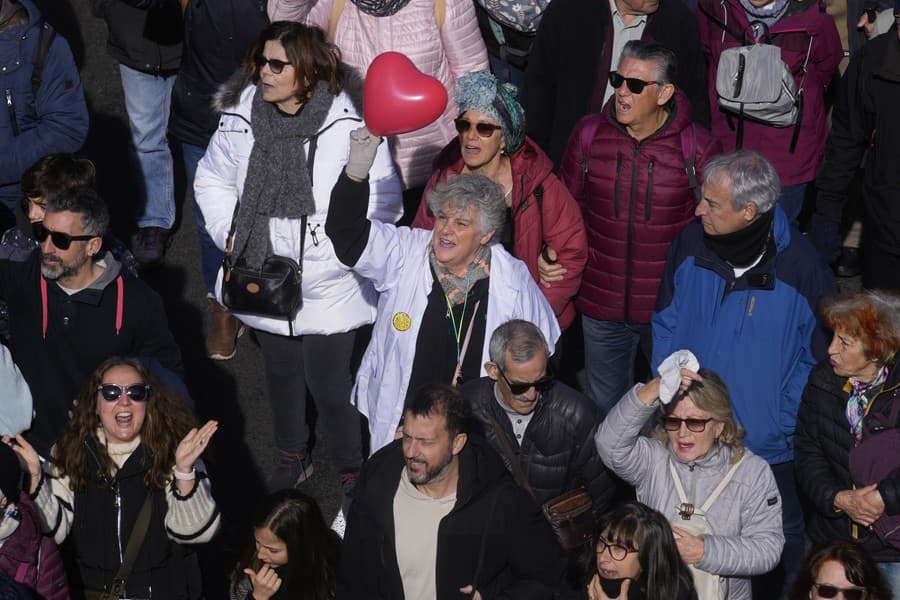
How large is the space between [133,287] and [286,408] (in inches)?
49.7

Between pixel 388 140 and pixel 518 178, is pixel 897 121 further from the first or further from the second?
pixel 388 140

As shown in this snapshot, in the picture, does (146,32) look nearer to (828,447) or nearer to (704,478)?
(704,478)

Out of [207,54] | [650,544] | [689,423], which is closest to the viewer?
[650,544]

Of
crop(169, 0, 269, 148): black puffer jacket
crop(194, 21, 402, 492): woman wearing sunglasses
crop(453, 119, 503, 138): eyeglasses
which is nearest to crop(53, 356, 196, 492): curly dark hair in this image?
crop(194, 21, 402, 492): woman wearing sunglasses

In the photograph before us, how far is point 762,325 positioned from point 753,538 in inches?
40.3

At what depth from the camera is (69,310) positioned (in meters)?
6.21

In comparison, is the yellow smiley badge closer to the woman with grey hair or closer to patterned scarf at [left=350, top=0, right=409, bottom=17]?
the woman with grey hair

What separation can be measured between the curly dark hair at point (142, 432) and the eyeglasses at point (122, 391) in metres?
0.04

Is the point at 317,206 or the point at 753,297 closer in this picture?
the point at 753,297

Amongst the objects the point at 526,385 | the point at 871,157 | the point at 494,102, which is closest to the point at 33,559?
the point at 526,385

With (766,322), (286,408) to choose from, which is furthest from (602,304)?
(286,408)

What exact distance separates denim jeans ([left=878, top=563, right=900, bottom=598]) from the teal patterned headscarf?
97.3 inches

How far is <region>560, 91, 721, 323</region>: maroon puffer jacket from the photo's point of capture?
671cm

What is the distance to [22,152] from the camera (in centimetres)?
748
